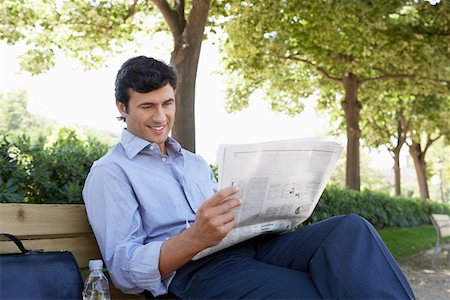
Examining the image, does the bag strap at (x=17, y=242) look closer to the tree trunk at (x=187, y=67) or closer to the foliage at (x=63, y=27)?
the tree trunk at (x=187, y=67)

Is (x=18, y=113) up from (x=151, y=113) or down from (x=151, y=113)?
up

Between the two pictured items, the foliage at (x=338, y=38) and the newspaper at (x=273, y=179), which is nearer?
the newspaper at (x=273, y=179)

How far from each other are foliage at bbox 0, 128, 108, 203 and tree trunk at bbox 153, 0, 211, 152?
11.8ft

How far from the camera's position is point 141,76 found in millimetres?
2818

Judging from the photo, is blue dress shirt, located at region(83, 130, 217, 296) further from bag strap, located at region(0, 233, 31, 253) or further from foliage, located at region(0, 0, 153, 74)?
foliage, located at region(0, 0, 153, 74)

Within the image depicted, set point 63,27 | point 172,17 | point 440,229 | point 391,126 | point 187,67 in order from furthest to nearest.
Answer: point 391,126 → point 63,27 → point 440,229 → point 172,17 → point 187,67

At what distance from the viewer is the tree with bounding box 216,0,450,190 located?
1117 cm

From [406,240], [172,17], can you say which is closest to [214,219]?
[172,17]

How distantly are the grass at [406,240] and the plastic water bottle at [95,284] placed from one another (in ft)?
29.8

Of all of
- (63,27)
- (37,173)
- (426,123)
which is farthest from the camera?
(426,123)

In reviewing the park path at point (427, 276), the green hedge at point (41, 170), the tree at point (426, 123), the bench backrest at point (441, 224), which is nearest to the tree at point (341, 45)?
the bench backrest at point (441, 224)

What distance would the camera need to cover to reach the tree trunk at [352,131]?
1578 centimetres

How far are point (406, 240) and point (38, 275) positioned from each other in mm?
11751

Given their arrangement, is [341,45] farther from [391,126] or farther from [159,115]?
[391,126]
